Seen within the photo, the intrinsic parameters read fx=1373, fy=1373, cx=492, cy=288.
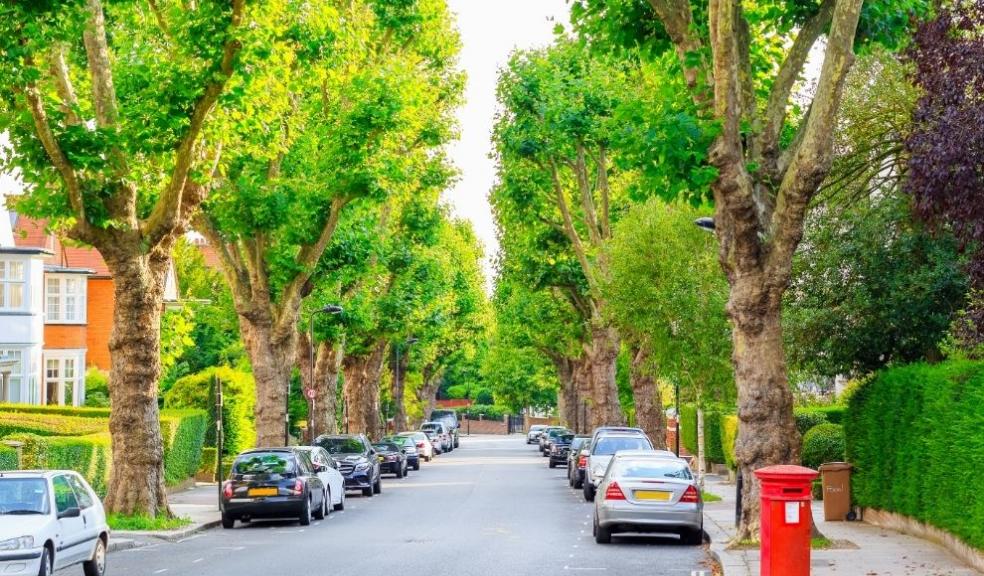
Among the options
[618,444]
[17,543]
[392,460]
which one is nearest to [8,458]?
[17,543]

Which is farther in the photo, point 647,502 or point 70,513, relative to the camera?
point 647,502

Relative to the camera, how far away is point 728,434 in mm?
43094

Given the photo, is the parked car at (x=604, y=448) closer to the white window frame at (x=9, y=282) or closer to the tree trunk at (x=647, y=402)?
the tree trunk at (x=647, y=402)

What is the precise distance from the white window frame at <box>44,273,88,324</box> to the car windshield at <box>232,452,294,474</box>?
28244 millimetres

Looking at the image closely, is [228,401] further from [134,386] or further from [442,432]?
[442,432]

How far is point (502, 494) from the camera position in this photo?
39.3 meters

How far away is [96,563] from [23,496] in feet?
4.87

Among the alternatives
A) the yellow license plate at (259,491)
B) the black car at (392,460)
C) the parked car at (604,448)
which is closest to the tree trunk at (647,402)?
the parked car at (604,448)

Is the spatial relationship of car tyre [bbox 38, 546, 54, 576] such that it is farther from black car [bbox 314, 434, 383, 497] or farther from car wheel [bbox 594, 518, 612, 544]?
black car [bbox 314, 434, 383, 497]

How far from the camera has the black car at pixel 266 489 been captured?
90.5 ft

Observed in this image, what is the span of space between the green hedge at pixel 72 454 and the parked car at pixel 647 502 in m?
11.2

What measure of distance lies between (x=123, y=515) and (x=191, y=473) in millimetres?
16419

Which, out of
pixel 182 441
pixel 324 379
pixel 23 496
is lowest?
pixel 23 496

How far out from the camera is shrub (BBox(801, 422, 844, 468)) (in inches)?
1252
